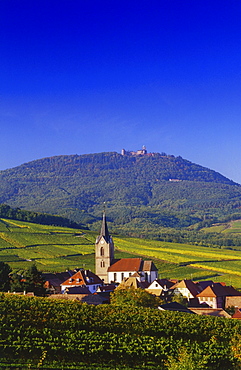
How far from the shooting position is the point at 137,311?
147 feet

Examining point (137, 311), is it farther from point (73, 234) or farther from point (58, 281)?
point (73, 234)

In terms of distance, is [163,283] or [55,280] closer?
[163,283]

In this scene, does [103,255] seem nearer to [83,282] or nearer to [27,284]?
[83,282]

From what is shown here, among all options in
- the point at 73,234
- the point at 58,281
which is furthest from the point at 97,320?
the point at 73,234

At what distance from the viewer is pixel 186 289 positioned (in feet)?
227

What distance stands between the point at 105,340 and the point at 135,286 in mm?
34140

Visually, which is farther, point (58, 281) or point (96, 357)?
point (58, 281)

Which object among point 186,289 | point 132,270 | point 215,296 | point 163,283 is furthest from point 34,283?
point 132,270

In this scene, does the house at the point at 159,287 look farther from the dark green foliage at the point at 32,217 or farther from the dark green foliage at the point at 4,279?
the dark green foliage at the point at 32,217

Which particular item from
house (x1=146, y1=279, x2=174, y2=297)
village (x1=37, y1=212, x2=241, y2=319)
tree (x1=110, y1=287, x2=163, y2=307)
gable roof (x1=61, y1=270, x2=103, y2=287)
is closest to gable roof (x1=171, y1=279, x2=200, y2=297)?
village (x1=37, y1=212, x2=241, y2=319)

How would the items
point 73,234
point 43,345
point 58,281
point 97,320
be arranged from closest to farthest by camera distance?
point 43,345 → point 97,320 → point 58,281 → point 73,234

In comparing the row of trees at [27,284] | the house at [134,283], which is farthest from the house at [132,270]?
the row of trees at [27,284]

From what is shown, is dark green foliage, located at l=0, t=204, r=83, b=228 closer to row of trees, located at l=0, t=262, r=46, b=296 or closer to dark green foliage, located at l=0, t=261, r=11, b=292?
dark green foliage, located at l=0, t=261, r=11, b=292

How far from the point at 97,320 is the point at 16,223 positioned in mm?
94209
